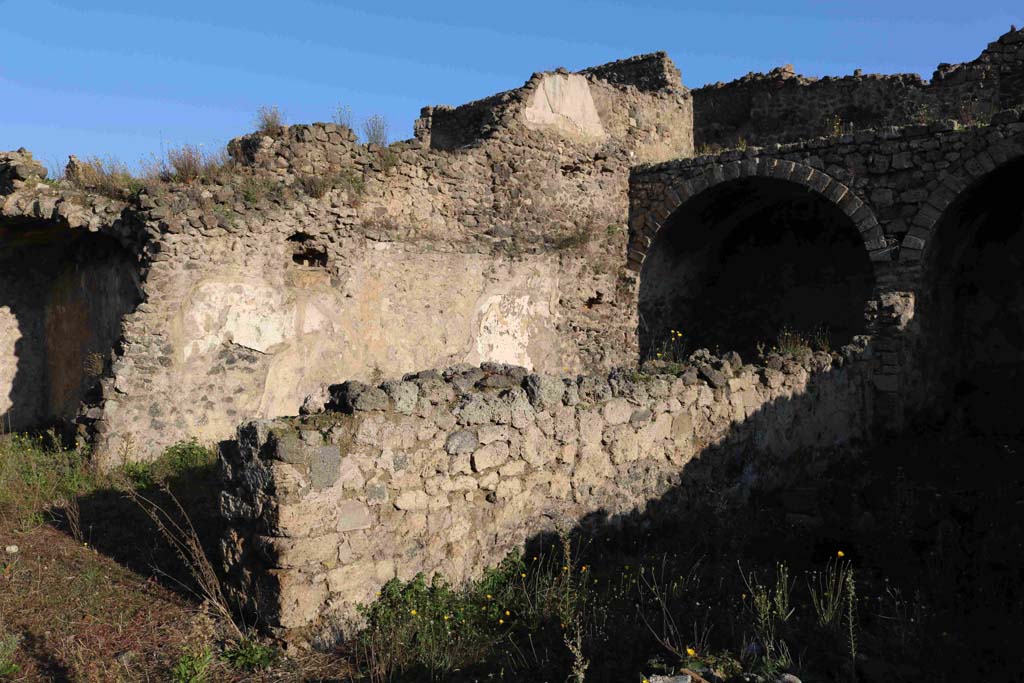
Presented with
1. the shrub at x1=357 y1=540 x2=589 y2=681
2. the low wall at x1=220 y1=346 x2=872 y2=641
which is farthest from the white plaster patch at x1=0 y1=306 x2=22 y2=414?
the shrub at x1=357 y1=540 x2=589 y2=681

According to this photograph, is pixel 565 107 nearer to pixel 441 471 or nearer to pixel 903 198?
pixel 903 198

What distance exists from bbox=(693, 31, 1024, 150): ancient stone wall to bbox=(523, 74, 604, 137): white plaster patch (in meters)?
2.32

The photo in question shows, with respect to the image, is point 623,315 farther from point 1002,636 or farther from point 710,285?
point 1002,636

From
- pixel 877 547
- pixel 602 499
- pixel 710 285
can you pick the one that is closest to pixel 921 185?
pixel 710 285

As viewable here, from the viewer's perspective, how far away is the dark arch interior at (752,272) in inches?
479

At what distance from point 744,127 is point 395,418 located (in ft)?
42.1

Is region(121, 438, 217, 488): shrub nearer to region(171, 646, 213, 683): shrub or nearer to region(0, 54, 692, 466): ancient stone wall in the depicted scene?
region(0, 54, 692, 466): ancient stone wall

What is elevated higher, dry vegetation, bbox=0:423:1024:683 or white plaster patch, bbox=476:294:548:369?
white plaster patch, bbox=476:294:548:369

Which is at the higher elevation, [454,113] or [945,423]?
[454,113]

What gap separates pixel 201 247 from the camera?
319 inches

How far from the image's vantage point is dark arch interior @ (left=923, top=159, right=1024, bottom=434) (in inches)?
416

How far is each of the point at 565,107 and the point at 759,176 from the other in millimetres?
2887

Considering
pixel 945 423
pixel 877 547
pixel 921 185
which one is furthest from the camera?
pixel 945 423

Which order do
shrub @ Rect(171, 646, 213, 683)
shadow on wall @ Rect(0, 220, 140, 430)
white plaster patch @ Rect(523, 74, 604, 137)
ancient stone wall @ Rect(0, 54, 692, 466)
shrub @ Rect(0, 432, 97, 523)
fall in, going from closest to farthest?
shrub @ Rect(171, 646, 213, 683) → shrub @ Rect(0, 432, 97, 523) → ancient stone wall @ Rect(0, 54, 692, 466) → shadow on wall @ Rect(0, 220, 140, 430) → white plaster patch @ Rect(523, 74, 604, 137)
